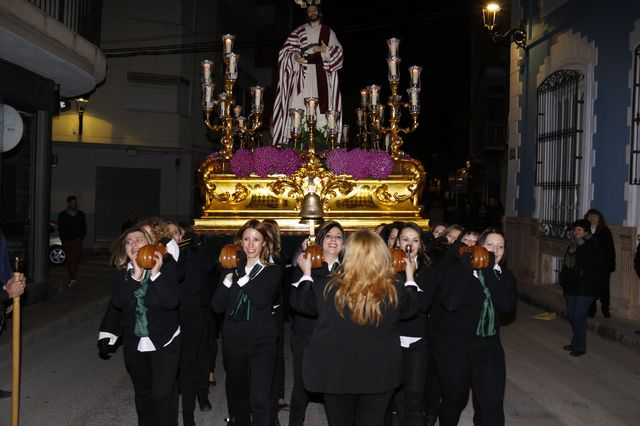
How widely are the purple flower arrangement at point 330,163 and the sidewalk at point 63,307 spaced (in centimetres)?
382

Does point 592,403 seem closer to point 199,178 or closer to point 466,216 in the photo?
point 199,178

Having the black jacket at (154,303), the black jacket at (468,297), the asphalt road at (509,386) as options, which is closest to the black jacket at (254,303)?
the black jacket at (154,303)

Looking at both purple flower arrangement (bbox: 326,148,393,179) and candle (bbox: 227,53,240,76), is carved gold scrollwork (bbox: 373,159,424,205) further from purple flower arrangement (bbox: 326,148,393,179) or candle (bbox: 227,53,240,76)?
candle (bbox: 227,53,240,76)

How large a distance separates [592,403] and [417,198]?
314 cm

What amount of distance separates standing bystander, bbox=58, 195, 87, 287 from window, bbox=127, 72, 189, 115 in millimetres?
11625

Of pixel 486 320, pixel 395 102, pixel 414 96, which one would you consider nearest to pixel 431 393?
pixel 486 320

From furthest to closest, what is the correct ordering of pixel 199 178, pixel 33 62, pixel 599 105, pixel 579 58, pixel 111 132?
1. pixel 111 132
2. pixel 579 58
3. pixel 599 105
4. pixel 33 62
5. pixel 199 178

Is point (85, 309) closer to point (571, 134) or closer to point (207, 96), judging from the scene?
point (207, 96)

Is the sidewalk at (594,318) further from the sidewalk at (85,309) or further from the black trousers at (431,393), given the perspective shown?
the black trousers at (431,393)

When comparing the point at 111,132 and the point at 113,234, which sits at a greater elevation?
the point at 111,132

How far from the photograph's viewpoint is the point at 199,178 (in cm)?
852

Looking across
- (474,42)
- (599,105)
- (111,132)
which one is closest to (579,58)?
(599,105)

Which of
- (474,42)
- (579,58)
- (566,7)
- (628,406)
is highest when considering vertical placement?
(474,42)

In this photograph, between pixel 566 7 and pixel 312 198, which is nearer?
pixel 312 198
